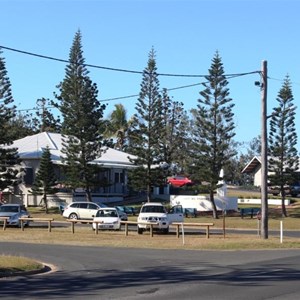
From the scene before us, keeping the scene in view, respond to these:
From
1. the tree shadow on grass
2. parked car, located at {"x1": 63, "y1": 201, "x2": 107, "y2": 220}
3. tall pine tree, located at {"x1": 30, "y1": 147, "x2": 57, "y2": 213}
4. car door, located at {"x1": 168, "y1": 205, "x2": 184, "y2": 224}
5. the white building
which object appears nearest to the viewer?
the tree shadow on grass

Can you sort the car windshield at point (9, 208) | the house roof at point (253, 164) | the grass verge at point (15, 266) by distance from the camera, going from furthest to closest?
1. the house roof at point (253, 164)
2. the car windshield at point (9, 208)
3. the grass verge at point (15, 266)

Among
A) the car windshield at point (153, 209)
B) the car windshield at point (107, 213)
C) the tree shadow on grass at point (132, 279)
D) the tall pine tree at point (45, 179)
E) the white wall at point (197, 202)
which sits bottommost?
the tree shadow on grass at point (132, 279)

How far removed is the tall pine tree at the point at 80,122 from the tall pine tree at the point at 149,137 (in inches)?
147

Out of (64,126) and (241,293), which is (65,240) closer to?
(241,293)

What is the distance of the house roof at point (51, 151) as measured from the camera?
2215 inches

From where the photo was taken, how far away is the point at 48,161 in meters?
52.2

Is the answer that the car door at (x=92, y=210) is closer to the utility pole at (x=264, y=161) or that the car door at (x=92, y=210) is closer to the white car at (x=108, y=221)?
the white car at (x=108, y=221)

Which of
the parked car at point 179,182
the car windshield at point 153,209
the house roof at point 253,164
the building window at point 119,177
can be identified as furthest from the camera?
the house roof at point 253,164

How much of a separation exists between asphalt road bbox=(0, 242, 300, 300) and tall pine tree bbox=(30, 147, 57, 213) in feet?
94.9

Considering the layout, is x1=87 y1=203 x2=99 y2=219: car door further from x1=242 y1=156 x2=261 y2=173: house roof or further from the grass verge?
x1=242 y1=156 x2=261 y2=173: house roof

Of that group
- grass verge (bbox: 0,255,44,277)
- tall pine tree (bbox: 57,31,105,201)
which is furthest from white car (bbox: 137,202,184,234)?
tall pine tree (bbox: 57,31,105,201)

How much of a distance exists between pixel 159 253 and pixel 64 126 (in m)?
33.1

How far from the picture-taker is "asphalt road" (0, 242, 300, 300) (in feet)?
39.8

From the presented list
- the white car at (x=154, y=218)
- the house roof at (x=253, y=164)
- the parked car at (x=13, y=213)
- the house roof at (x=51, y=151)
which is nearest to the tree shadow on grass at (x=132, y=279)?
the white car at (x=154, y=218)
